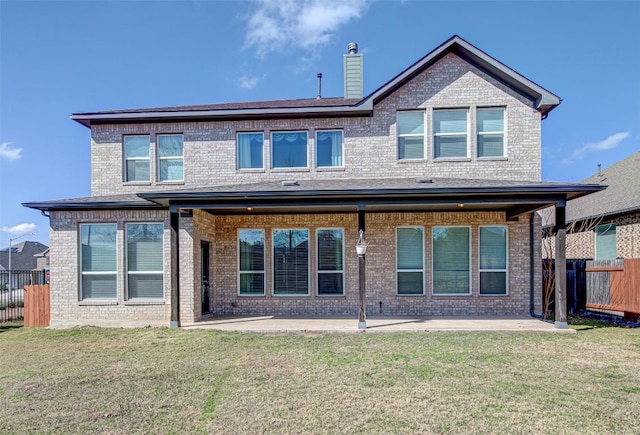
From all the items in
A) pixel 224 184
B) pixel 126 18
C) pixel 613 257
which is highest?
pixel 126 18

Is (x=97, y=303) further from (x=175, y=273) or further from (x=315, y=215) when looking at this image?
(x=315, y=215)

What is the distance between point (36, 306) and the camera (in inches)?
433

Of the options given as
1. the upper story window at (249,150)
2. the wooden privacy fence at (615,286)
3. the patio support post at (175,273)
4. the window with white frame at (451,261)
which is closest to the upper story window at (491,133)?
the window with white frame at (451,261)

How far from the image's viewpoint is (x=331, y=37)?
16281 millimetres

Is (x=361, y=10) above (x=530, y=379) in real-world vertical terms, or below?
above

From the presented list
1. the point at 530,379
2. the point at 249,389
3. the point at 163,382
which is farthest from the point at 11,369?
the point at 530,379

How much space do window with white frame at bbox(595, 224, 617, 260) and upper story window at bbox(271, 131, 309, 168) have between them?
1163cm

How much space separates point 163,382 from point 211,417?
1644mm

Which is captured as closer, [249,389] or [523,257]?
[249,389]

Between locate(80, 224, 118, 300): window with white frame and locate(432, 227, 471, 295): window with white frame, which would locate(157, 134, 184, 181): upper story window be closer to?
locate(80, 224, 118, 300): window with white frame

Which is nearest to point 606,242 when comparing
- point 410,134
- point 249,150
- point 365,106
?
point 410,134

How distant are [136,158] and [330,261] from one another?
21.6 feet

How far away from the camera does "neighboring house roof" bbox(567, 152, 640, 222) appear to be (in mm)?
14027

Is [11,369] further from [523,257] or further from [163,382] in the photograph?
[523,257]
